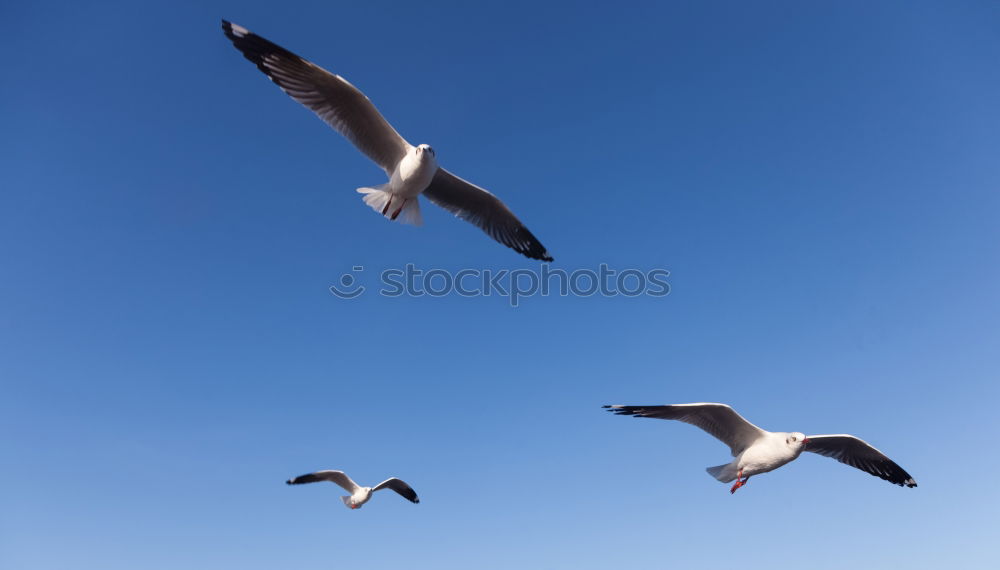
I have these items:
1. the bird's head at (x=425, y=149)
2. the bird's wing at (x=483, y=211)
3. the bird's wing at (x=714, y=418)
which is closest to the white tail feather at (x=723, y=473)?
the bird's wing at (x=714, y=418)

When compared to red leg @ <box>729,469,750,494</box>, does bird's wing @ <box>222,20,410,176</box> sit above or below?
above

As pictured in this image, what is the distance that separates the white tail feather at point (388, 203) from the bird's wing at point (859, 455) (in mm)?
6158

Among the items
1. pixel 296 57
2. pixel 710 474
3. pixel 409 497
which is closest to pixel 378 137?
pixel 296 57

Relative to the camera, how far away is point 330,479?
47.5ft

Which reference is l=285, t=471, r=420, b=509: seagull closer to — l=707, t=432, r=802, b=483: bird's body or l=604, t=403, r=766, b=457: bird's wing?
l=604, t=403, r=766, b=457: bird's wing

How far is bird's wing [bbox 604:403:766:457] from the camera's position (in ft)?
27.7

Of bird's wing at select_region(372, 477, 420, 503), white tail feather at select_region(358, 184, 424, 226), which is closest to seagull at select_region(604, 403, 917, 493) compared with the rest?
white tail feather at select_region(358, 184, 424, 226)

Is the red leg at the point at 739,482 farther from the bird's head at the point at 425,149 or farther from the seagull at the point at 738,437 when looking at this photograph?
the bird's head at the point at 425,149

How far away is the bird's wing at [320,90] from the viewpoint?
8383mm

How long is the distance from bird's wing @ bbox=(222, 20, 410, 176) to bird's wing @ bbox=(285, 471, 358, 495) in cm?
782

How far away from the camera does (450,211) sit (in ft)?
34.5

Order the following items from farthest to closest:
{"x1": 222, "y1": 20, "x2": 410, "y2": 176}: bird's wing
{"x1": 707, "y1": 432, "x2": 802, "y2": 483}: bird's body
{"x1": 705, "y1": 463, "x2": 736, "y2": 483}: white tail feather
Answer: {"x1": 705, "y1": 463, "x2": 736, "y2": 483}: white tail feather
{"x1": 707, "y1": 432, "x2": 802, "y2": 483}: bird's body
{"x1": 222, "y1": 20, "x2": 410, "y2": 176}: bird's wing

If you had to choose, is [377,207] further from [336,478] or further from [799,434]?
[336,478]

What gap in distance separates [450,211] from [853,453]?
687 centimetres
